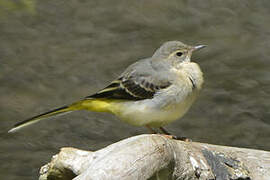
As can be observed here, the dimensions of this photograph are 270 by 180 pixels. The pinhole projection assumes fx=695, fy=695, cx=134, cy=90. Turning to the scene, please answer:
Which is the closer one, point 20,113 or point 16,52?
point 20,113

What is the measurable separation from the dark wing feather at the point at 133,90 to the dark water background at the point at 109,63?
7.13ft

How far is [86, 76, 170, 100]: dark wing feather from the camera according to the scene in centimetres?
695

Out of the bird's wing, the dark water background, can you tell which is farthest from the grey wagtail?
the dark water background

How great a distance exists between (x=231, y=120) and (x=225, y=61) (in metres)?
1.63

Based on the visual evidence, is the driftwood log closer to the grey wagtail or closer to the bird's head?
the grey wagtail

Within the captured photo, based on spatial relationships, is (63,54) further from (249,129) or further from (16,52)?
(249,129)

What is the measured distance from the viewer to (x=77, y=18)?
12.7 metres

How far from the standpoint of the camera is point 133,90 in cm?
704

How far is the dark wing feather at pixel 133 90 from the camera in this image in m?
6.95

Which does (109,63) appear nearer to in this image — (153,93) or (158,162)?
(153,93)

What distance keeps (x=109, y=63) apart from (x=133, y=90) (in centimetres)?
423

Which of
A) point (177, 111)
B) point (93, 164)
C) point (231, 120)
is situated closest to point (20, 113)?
point (231, 120)

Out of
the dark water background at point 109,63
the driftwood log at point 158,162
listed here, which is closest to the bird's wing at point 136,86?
the driftwood log at point 158,162

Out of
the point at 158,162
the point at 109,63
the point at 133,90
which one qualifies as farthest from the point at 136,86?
the point at 109,63
